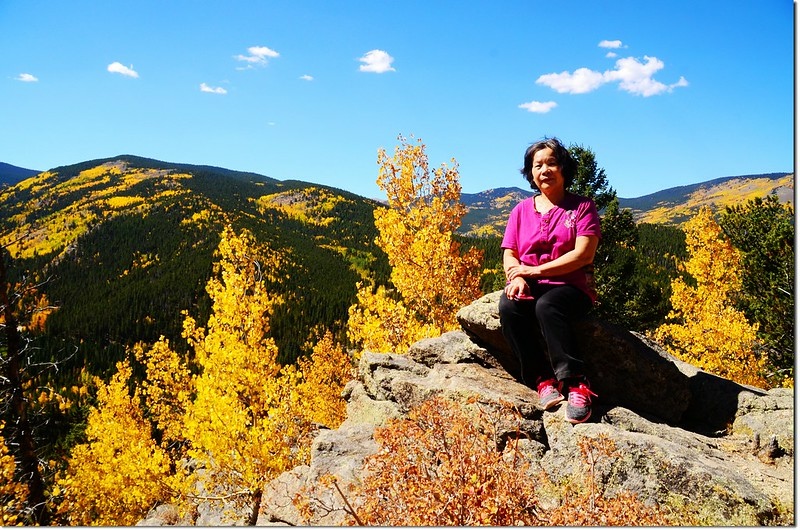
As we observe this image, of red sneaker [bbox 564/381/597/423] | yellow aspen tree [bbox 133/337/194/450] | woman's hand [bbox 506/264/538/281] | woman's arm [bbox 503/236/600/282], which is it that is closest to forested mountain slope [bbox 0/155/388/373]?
yellow aspen tree [bbox 133/337/194/450]

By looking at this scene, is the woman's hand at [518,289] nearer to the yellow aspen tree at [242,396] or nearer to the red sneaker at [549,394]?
the red sneaker at [549,394]

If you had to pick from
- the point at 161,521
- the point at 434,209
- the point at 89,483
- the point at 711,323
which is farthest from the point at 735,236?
the point at 89,483

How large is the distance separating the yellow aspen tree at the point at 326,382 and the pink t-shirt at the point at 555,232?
1272cm

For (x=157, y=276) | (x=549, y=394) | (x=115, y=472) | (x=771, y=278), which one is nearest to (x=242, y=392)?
(x=549, y=394)

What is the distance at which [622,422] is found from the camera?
195 inches

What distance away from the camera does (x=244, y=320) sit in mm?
10172

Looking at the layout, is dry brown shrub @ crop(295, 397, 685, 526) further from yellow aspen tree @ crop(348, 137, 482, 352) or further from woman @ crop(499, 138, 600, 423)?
yellow aspen tree @ crop(348, 137, 482, 352)

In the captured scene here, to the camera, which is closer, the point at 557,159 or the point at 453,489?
the point at 453,489

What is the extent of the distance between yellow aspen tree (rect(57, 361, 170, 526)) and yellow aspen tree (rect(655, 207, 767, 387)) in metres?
17.9

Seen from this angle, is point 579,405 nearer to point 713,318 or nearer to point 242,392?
point 242,392

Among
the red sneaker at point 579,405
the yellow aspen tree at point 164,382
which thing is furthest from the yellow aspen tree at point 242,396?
the yellow aspen tree at point 164,382

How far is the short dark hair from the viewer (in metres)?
4.98

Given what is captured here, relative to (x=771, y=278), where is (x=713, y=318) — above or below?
below

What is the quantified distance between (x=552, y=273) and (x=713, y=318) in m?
14.9
